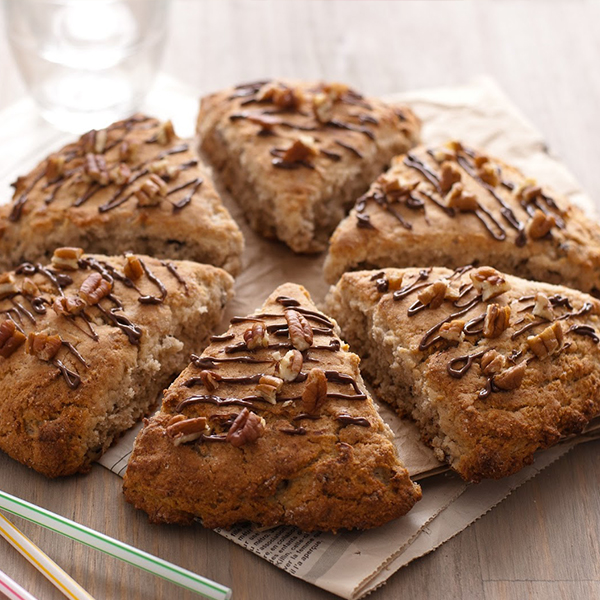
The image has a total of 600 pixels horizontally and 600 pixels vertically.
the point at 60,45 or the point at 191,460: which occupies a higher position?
the point at 60,45

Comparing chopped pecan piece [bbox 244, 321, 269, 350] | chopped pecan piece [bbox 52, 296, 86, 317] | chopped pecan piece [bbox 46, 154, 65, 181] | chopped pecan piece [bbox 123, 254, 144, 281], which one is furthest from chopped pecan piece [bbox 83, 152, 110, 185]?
chopped pecan piece [bbox 244, 321, 269, 350]

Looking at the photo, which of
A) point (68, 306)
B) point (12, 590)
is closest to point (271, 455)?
point (12, 590)

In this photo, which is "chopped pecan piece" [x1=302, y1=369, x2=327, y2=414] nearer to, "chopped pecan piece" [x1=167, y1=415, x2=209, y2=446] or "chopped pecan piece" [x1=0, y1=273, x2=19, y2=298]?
"chopped pecan piece" [x1=167, y1=415, x2=209, y2=446]

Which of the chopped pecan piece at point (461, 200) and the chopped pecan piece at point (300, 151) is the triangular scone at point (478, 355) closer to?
the chopped pecan piece at point (461, 200)

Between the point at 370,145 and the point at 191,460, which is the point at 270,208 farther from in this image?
the point at 191,460

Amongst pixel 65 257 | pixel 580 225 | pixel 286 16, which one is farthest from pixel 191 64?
pixel 580 225

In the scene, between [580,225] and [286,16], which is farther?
[286,16]
